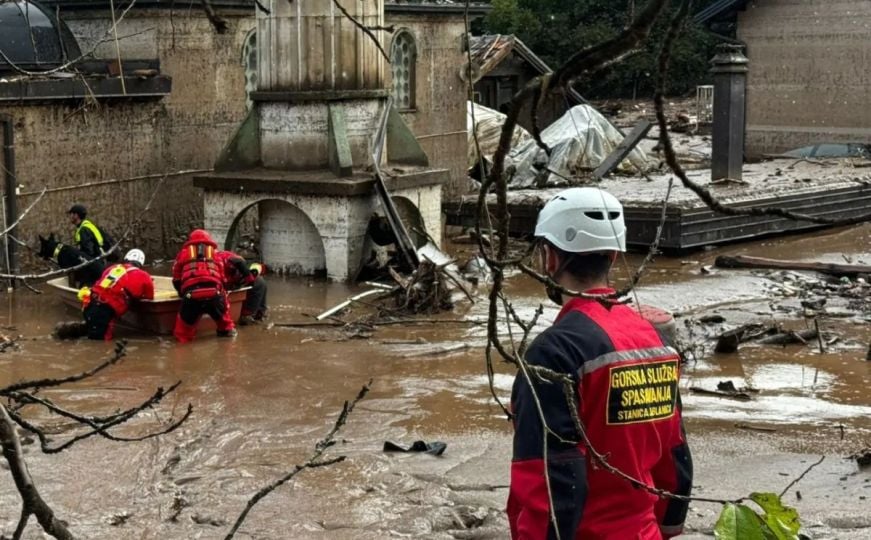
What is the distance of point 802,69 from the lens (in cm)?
3102

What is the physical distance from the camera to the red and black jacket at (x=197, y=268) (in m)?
13.5

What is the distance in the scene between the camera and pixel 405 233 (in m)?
17.3

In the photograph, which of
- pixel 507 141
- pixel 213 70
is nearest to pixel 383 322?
pixel 213 70

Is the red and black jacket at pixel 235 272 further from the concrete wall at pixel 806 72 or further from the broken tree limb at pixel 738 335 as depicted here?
the concrete wall at pixel 806 72

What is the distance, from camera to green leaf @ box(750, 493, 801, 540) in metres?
3.13

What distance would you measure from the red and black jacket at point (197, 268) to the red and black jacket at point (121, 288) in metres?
0.36

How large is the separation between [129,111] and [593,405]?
15.8 meters

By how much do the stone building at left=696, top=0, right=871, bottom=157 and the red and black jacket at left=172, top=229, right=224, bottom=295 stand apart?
2016 centimetres

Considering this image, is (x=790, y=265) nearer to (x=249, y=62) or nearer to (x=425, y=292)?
(x=425, y=292)

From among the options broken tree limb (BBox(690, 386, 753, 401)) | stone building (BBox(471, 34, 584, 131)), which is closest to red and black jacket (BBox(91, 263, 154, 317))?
broken tree limb (BBox(690, 386, 753, 401))

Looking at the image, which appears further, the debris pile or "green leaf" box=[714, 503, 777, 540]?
the debris pile

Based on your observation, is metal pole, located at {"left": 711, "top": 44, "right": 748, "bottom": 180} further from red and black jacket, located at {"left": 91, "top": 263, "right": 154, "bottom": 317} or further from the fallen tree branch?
the fallen tree branch

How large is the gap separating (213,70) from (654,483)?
1679 centimetres

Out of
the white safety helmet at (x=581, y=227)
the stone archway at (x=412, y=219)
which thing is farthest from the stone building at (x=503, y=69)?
the white safety helmet at (x=581, y=227)
